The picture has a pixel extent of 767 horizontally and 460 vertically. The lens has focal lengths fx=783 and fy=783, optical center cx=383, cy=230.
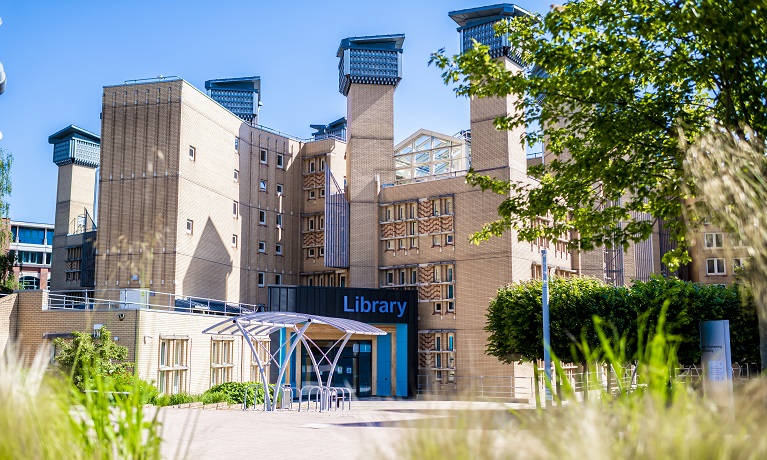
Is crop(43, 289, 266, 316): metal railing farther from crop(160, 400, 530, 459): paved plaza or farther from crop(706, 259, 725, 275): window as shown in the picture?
crop(706, 259, 725, 275): window

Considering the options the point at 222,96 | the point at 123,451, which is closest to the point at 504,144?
the point at 222,96

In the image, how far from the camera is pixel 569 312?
30.9 m

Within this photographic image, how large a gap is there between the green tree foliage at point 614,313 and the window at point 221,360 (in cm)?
1177

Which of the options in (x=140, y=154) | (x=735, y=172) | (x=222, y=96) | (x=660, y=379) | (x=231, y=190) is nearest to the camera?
(x=660, y=379)

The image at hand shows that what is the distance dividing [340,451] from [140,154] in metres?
32.4

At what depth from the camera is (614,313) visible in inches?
1177

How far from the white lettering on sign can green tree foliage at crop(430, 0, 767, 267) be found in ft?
88.1

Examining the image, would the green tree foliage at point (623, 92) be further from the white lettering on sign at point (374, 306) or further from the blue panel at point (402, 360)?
the blue panel at point (402, 360)

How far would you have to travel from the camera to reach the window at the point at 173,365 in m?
29.5

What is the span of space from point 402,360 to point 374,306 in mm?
3186

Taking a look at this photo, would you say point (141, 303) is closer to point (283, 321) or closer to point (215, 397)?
point (215, 397)

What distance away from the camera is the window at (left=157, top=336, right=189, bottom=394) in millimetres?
29453

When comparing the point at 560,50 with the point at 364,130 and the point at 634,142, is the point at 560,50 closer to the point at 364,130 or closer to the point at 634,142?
the point at 634,142

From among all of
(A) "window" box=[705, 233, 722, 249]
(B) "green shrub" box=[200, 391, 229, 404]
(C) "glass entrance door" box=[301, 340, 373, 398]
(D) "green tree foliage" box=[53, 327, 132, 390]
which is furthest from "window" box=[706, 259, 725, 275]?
(D) "green tree foliage" box=[53, 327, 132, 390]
